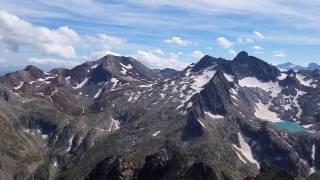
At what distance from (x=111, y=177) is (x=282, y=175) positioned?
246 feet

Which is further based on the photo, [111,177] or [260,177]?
[111,177]

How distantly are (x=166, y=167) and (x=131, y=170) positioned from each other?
13.0m

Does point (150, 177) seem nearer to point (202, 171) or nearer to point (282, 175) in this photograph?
point (202, 171)

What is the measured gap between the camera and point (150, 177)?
636 ft

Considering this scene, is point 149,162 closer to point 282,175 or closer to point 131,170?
point 131,170

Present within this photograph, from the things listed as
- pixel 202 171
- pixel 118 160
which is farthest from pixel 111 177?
pixel 202 171

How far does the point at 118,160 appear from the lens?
7638 inches

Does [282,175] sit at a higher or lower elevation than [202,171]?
higher

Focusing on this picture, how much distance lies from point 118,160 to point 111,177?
21.5 ft

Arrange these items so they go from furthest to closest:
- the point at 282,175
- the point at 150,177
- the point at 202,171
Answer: the point at 150,177, the point at 202,171, the point at 282,175

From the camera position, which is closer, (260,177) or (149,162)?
(260,177)

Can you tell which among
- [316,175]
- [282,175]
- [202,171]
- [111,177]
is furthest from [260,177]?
[111,177]

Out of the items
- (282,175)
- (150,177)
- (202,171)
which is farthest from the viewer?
(150,177)

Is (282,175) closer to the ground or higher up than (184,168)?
higher up
